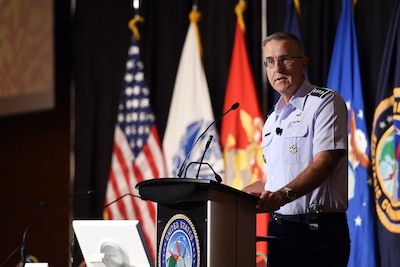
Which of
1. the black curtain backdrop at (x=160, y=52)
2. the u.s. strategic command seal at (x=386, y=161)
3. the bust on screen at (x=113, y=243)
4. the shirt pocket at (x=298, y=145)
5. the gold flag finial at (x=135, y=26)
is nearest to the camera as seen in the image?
the bust on screen at (x=113, y=243)

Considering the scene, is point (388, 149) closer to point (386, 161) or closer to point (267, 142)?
point (386, 161)

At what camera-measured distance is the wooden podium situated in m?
2.50

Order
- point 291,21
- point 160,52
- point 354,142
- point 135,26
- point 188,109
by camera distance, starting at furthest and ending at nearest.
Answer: point 135,26 → point 160,52 → point 188,109 → point 291,21 → point 354,142

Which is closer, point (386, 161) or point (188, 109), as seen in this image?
point (386, 161)

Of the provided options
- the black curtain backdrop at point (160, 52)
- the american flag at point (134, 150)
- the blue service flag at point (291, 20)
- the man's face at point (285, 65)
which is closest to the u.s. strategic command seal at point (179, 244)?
the man's face at point (285, 65)

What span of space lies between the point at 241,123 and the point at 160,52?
1091mm

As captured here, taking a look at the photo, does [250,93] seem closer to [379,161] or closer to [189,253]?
[379,161]

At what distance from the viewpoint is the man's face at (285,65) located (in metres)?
3.25

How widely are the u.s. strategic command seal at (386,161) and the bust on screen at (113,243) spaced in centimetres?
224

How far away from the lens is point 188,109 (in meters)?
6.10

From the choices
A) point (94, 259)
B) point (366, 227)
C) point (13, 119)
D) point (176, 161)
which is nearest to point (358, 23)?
point (366, 227)

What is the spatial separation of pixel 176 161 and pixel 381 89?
197 centimetres

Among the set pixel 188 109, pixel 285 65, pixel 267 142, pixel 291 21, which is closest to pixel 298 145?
pixel 267 142

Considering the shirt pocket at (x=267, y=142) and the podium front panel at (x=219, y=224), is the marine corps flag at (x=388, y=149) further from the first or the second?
the podium front panel at (x=219, y=224)
